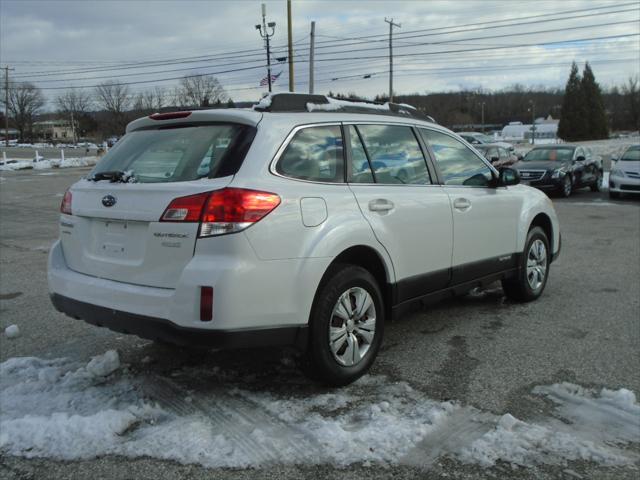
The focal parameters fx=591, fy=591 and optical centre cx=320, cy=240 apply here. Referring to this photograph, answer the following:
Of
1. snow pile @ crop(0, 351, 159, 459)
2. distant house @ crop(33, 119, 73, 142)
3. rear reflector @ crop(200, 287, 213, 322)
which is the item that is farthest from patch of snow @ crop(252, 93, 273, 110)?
distant house @ crop(33, 119, 73, 142)

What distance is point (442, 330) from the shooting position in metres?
5.02

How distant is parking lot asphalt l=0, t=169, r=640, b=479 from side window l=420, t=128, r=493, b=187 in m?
1.21

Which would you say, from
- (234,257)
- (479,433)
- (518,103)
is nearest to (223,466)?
(234,257)

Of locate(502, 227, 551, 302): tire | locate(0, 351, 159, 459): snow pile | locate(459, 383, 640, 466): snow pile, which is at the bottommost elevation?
locate(459, 383, 640, 466): snow pile

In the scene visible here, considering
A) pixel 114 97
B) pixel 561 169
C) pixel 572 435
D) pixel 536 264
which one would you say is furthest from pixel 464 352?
pixel 114 97

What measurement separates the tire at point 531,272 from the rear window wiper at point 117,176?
3634mm

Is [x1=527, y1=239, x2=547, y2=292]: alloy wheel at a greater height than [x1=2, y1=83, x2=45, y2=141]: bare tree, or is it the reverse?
[x1=2, y1=83, x2=45, y2=141]: bare tree

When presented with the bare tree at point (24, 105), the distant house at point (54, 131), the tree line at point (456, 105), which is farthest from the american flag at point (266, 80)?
the distant house at point (54, 131)

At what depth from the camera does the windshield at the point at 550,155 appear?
19.0 meters

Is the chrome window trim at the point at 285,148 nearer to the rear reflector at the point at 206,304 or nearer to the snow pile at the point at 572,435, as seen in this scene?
the rear reflector at the point at 206,304

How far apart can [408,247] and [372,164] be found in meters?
0.64

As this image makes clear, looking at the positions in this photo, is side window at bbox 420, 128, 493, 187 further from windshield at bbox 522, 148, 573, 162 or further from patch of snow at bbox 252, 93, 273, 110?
windshield at bbox 522, 148, 573, 162

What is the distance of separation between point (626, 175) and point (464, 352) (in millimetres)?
14798

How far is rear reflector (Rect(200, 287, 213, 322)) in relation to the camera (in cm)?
308
